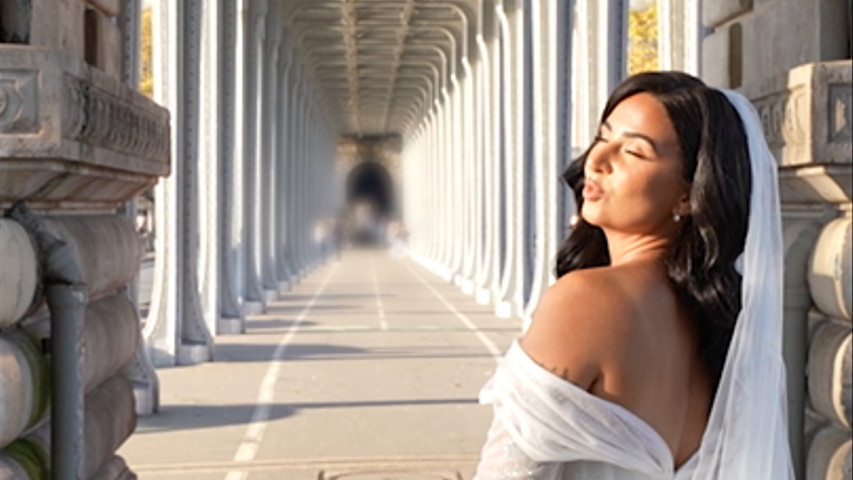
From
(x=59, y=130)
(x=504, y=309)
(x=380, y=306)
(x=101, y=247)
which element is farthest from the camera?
(x=380, y=306)

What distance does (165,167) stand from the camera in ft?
20.0

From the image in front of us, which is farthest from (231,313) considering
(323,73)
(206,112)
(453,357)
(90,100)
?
(323,73)

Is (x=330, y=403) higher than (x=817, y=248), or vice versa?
(x=817, y=248)

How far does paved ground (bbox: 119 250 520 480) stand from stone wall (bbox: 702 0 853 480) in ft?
13.3

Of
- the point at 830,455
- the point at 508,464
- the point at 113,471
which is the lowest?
the point at 113,471

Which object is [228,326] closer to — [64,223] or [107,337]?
[107,337]

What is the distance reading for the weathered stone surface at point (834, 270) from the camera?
15.4 ft

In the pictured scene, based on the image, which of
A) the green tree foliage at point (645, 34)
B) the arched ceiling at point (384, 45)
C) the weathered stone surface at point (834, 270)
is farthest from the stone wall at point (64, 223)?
the green tree foliage at point (645, 34)

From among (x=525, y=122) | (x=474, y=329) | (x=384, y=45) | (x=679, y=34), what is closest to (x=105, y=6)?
(x=679, y=34)

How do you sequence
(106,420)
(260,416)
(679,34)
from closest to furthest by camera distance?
(106,420)
(679,34)
(260,416)

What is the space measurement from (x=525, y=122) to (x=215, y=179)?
19.9 ft

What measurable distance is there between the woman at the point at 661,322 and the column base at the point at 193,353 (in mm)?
13891

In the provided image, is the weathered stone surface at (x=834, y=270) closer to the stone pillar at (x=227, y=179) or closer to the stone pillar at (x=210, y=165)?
the stone pillar at (x=210, y=165)

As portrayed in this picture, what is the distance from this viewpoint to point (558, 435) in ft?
7.21
